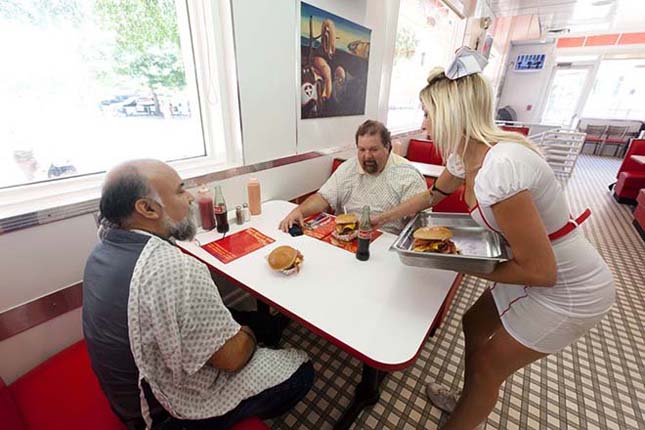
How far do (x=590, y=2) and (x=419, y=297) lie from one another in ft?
17.7

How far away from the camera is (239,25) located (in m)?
1.45

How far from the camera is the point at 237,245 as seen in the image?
51.6 inches

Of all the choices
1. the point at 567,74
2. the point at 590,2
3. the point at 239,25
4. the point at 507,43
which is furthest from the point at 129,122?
the point at 567,74

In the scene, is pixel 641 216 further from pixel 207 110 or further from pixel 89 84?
pixel 89 84

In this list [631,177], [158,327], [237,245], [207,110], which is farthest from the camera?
[631,177]

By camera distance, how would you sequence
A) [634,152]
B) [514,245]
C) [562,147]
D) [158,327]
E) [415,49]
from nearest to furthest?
[158,327], [514,245], [415,49], [634,152], [562,147]

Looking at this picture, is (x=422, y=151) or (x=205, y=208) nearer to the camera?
(x=205, y=208)

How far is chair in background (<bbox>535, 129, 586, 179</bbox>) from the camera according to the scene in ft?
17.0

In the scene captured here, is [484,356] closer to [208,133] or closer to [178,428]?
[178,428]

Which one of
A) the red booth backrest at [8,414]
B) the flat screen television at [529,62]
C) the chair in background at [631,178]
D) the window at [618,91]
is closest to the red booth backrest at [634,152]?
the chair in background at [631,178]

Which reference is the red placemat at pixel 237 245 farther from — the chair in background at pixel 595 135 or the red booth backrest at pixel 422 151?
the chair in background at pixel 595 135

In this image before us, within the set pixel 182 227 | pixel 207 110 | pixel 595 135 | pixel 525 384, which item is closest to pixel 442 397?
pixel 525 384

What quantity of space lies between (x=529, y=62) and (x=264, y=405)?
1031 cm

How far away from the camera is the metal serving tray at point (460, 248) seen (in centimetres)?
88
